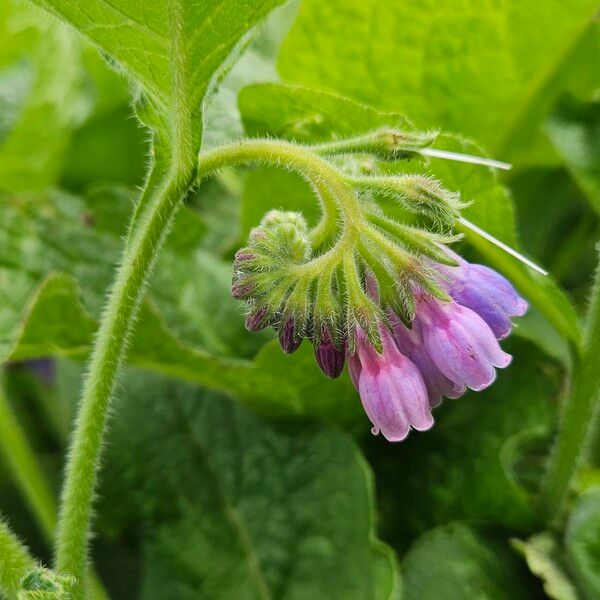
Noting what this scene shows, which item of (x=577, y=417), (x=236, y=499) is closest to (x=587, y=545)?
(x=577, y=417)

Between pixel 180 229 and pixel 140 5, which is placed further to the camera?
pixel 180 229

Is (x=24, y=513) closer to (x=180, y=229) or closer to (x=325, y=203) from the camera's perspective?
(x=180, y=229)

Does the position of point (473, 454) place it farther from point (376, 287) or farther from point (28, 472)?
point (28, 472)

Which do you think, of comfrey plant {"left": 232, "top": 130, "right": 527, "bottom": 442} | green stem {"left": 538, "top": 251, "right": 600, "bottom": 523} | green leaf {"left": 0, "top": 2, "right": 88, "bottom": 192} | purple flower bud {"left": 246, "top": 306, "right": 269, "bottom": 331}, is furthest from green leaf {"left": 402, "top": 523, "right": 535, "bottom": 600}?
green leaf {"left": 0, "top": 2, "right": 88, "bottom": 192}

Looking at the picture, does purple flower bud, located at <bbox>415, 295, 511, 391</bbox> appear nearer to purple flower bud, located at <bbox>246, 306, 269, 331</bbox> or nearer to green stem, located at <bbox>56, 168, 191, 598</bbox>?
purple flower bud, located at <bbox>246, 306, 269, 331</bbox>

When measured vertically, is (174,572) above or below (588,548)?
below

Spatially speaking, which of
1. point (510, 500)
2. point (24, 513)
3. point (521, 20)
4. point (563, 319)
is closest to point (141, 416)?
point (24, 513)
